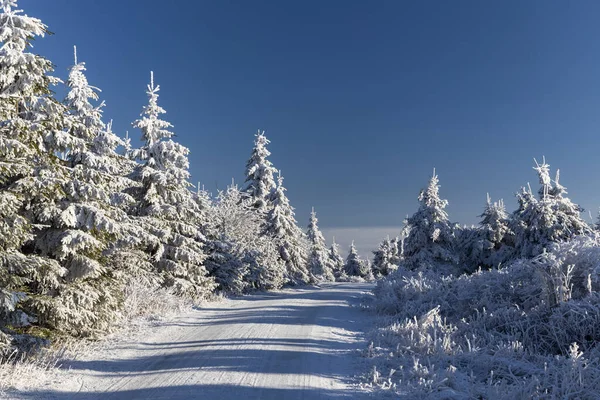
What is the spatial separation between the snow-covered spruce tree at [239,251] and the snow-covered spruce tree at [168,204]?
10.3ft

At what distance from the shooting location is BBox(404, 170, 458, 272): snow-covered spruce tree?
84.9 feet

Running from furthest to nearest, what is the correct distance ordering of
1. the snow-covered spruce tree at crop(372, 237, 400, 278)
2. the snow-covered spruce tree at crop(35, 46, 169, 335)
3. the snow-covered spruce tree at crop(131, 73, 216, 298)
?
the snow-covered spruce tree at crop(372, 237, 400, 278), the snow-covered spruce tree at crop(131, 73, 216, 298), the snow-covered spruce tree at crop(35, 46, 169, 335)

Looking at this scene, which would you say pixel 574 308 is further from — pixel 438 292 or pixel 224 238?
pixel 224 238

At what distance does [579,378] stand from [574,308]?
310 cm

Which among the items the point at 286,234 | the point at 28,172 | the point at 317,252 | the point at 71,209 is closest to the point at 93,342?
the point at 71,209

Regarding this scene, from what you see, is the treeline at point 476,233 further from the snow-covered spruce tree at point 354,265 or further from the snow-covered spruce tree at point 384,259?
the snow-covered spruce tree at point 354,265

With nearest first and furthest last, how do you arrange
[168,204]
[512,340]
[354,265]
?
1. [512,340]
2. [168,204]
3. [354,265]

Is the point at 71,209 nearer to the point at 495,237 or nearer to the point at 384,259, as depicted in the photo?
the point at 495,237

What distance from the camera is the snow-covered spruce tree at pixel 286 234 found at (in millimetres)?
32281

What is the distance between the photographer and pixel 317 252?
49281mm

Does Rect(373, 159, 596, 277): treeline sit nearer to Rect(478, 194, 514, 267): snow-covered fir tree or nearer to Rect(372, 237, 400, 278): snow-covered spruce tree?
Rect(478, 194, 514, 267): snow-covered fir tree

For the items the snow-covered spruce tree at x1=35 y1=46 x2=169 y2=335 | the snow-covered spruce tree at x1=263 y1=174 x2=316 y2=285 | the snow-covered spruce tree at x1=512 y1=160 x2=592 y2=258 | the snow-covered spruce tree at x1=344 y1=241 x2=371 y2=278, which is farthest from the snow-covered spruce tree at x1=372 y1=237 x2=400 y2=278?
the snow-covered spruce tree at x1=35 y1=46 x2=169 y2=335

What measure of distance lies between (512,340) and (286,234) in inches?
1005

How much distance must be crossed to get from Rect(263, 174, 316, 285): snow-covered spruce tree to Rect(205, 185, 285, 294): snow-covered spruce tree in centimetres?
103
